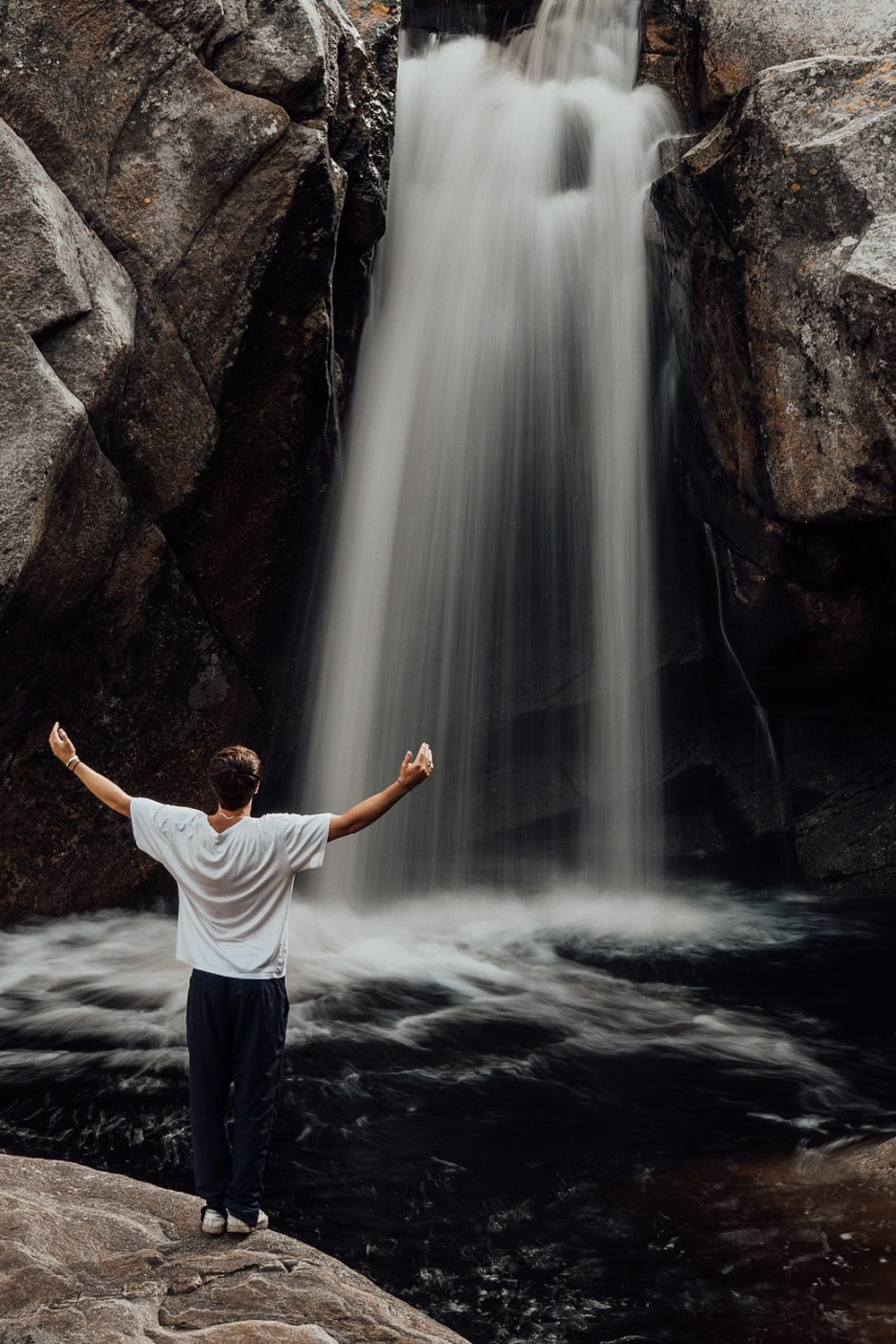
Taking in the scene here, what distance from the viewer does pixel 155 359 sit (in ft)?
27.1

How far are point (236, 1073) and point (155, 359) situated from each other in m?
5.77

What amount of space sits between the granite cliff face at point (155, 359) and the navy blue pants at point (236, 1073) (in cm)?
400

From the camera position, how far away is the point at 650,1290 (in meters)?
4.60

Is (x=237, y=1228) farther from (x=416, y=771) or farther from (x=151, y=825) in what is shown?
(x=416, y=771)

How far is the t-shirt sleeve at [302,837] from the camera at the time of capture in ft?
12.9

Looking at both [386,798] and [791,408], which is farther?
[791,408]

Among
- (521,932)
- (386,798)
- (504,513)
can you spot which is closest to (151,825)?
(386,798)

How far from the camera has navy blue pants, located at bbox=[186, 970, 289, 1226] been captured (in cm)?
392

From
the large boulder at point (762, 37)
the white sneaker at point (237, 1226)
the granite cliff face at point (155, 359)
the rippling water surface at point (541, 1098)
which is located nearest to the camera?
the white sneaker at point (237, 1226)

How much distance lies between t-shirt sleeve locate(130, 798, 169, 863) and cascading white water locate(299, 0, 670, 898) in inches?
254

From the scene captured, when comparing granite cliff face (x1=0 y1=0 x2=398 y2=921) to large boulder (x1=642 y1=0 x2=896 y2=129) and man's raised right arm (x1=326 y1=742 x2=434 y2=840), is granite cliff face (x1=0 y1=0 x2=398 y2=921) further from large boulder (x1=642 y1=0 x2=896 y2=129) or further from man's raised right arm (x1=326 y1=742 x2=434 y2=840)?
man's raised right arm (x1=326 y1=742 x2=434 y2=840)

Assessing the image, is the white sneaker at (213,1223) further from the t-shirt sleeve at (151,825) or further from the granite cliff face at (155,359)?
the granite cliff face at (155,359)

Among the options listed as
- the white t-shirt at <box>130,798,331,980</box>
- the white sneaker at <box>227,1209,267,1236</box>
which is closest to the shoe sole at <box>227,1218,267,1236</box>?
the white sneaker at <box>227,1209,267,1236</box>

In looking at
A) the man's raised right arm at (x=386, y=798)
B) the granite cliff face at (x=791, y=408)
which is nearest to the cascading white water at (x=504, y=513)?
the granite cliff face at (x=791, y=408)
